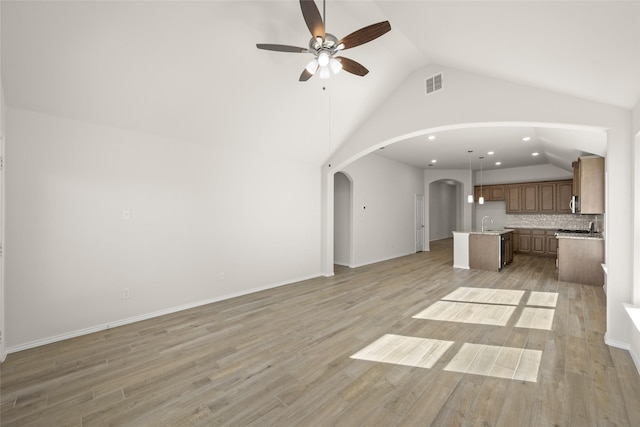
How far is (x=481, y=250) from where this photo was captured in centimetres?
668

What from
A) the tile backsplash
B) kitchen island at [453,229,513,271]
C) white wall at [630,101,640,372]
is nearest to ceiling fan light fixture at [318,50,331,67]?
white wall at [630,101,640,372]

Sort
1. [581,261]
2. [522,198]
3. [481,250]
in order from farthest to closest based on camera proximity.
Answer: [522,198], [481,250], [581,261]

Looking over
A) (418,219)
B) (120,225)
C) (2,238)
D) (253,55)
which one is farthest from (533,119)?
(418,219)

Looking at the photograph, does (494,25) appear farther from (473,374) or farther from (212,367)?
(212,367)

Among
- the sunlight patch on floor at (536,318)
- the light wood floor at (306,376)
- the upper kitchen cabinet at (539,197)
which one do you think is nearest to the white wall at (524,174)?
the upper kitchen cabinet at (539,197)

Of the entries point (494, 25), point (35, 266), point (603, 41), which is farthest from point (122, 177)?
point (603, 41)

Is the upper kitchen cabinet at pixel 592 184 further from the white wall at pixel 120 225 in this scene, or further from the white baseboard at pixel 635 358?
the white wall at pixel 120 225

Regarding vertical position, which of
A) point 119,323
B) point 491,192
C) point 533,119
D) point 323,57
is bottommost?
point 119,323

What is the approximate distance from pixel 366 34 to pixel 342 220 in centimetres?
535

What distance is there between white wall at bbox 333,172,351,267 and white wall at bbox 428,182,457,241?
22.3 feet

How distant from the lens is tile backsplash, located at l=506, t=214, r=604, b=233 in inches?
324

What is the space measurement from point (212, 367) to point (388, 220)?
667 cm

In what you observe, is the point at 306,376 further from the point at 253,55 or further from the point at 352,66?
the point at 253,55

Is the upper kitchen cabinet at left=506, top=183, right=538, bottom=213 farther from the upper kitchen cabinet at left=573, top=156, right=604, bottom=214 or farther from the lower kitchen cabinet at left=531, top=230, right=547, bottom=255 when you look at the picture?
the upper kitchen cabinet at left=573, top=156, right=604, bottom=214
